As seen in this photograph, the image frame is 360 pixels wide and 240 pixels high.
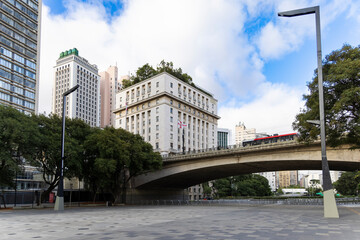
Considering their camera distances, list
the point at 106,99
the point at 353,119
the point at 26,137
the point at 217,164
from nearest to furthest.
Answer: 1. the point at 353,119
2. the point at 26,137
3. the point at 217,164
4. the point at 106,99

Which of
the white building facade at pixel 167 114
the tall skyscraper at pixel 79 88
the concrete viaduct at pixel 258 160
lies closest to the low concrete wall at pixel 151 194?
the concrete viaduct at pixel 258 160

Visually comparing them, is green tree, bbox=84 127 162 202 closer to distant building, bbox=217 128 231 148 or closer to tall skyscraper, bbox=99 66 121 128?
tall skyscraper, bbox=99 66 121 128

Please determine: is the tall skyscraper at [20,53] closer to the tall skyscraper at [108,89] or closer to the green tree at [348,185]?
the tall skyscraper at [108,89]

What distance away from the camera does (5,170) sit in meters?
35.8

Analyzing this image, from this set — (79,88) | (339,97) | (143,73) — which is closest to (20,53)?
(143,73)

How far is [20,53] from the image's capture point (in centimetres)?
7744

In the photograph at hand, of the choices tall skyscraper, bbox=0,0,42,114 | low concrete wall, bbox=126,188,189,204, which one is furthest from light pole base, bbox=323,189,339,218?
tall skyscraper, bbox=0,0,42,114

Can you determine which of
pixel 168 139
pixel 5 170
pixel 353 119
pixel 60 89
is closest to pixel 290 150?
pixel 353 119

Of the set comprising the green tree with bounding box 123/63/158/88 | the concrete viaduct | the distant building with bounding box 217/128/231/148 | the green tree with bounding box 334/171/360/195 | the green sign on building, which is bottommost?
the green tree with bounding box 334/171/360/195

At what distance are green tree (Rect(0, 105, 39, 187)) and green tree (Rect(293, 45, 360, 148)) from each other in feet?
92.0

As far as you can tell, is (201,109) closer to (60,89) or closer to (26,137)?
(26,137)

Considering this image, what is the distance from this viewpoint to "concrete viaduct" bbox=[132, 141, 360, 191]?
121 ft

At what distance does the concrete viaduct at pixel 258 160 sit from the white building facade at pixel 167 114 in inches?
714

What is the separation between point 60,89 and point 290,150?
135m
